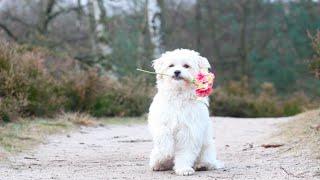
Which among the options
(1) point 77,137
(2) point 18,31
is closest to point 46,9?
(2) point 18,31

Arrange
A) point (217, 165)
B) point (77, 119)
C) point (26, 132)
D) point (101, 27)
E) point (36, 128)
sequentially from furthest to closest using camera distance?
1. point (101, 27)
2. point (77, 119)
3. point (36, 128)
4. point (26, 132)
5. point (217, 165)

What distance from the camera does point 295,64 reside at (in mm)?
36094

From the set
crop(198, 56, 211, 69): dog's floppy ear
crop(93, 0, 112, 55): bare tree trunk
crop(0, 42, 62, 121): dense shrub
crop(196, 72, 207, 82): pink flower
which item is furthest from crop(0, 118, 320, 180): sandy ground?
crop(93, 0, 112, 55): bare tree trunk

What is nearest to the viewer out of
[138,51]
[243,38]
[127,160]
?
[127,160]

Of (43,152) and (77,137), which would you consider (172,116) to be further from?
(77,137)

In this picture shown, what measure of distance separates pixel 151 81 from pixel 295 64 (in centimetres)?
1583

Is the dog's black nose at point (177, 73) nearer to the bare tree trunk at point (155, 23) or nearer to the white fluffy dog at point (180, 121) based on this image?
the white fluffy dog at point (180, 121)

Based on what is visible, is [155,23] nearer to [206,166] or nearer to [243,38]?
[206,166]

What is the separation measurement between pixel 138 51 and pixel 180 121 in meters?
18.4

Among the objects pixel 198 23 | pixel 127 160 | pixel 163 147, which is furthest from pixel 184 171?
pixel 198 23

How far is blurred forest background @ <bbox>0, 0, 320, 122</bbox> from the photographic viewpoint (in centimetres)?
1566

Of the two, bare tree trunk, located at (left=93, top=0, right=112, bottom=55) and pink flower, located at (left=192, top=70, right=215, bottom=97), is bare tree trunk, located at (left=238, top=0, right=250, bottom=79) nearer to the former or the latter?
bare tree trunk, located at (left=93, top=0, right=112, bottom=55)

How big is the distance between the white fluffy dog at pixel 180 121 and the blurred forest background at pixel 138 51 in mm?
4300

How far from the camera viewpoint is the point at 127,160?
9188 mm
